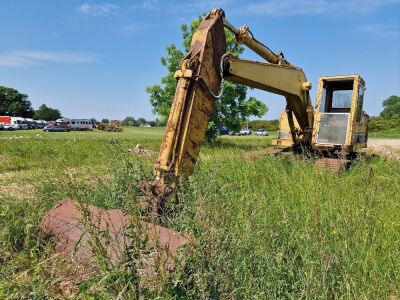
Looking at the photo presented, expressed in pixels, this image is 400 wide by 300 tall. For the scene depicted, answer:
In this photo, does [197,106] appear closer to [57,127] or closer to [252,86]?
[252,86]

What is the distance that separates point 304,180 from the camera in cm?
734

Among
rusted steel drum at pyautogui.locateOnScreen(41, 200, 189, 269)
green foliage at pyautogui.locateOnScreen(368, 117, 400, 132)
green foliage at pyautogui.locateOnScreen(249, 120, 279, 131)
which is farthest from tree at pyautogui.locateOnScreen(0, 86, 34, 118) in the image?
rusted steel drum at pyautogui.locateOnScreen(41, 200, 189, 269)

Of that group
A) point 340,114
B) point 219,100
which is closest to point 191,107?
point 340,114

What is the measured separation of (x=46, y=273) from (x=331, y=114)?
898 centimetres

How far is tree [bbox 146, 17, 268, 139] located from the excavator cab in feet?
50.8

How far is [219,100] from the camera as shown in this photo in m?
27.2

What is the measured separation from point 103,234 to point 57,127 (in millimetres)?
63471

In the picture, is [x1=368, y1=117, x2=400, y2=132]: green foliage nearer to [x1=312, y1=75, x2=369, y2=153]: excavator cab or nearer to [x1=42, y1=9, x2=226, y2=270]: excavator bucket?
[x1=312, y1=75, x2=369, y2=153]: excavator cab

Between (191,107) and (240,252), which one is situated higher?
(191,107)

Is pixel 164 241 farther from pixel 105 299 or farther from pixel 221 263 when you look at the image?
pixel 105 299

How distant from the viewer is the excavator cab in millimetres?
10477

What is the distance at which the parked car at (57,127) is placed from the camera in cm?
6116

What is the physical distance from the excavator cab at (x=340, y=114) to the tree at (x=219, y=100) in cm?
1548

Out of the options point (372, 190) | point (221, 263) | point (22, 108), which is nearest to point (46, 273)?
point (221, 263)
